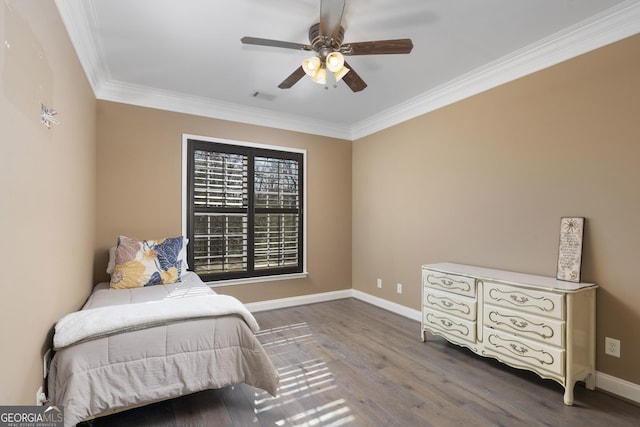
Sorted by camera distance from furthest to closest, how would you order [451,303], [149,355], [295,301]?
[295,301]
[451,303]
[149,355]

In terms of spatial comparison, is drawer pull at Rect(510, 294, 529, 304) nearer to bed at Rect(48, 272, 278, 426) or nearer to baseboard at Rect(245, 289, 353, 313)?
bed at Rect(48, 272, 278, 426)

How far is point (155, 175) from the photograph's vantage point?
137 inches

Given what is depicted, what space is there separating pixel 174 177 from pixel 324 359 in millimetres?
2563

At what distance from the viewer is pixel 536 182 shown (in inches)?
103

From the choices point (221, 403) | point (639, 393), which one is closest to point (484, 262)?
point (639, 393)

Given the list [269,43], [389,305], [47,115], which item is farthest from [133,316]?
[389,305]

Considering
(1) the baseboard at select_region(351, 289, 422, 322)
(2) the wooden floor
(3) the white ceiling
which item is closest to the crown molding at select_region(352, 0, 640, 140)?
(3) the white ceiling

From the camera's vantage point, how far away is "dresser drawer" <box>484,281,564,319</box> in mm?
2107

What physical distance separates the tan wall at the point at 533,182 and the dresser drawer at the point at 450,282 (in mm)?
441

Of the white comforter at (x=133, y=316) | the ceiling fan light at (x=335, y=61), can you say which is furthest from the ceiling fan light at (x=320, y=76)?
the white comforter at (x=133, y=316)

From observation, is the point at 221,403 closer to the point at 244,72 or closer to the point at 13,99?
the point at 13,99

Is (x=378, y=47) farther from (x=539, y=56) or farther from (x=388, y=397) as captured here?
(x=388, y=397)

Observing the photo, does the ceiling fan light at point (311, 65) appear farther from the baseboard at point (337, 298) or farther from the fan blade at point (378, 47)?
the baseboard at point (337, 298)

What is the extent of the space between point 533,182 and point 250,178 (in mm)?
3061
